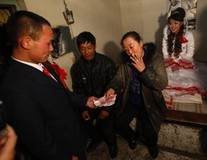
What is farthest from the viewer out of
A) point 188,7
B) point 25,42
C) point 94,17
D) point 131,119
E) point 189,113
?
point 188,7

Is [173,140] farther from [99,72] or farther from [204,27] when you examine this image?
[204,27]

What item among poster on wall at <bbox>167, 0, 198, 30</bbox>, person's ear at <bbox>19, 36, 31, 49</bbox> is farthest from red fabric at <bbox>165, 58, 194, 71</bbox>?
person's ear at <bbox>19, 36, 31, 49</bbox>

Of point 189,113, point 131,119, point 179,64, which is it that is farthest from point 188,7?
point 131,119

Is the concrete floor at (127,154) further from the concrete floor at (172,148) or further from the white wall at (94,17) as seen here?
the white wall at (94,17)

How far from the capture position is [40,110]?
4.06ft

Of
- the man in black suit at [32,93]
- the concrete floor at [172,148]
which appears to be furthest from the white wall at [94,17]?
the concrete floor at [172,148]

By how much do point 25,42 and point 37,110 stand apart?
46 centimetres

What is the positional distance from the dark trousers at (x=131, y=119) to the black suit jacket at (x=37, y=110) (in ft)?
3.19

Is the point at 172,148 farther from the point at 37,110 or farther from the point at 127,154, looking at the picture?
the point at 37,110

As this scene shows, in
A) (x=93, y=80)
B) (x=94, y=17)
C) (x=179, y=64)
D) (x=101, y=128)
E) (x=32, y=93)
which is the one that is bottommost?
(x=101, y=128)

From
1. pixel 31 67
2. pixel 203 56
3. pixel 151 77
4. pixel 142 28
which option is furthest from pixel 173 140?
pixel 142 28

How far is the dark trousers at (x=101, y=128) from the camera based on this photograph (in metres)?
2.37

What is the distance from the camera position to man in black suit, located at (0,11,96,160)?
1137 millimetres

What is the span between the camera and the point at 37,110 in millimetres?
1203
